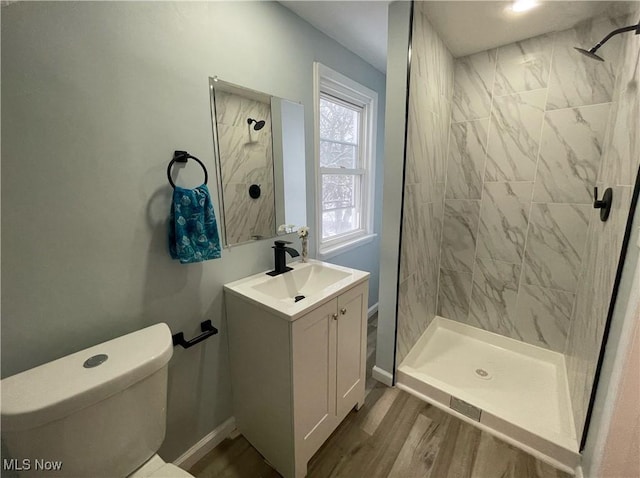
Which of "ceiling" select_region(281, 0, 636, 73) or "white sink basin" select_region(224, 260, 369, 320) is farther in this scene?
"ceiling" select_region(281, 0, 636, 73)

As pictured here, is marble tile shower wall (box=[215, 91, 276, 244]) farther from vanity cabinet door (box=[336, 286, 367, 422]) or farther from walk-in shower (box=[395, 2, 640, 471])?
walk-in shower (box=[395, 2, 640, 471])

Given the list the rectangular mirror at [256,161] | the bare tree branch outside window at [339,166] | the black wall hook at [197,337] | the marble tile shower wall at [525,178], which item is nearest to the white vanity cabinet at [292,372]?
the black wall hook at [197,337]

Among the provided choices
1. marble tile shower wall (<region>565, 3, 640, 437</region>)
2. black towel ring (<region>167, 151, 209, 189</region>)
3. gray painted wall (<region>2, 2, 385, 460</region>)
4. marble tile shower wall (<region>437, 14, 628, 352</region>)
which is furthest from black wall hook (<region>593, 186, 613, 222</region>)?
black towel ring (<region>167, 151, 209, 189</region>)

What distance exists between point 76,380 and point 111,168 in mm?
679

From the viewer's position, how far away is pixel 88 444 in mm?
774

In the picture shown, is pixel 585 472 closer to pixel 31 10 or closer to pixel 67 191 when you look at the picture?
pixel 67 191

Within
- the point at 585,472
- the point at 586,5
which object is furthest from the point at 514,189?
the point at 585,472

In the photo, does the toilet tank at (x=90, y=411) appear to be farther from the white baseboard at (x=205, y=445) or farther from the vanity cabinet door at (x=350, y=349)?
the vanity cabinet door at (x=350, y=349)

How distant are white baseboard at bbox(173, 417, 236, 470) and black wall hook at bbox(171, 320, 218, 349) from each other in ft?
1.90

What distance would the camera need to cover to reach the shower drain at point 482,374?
1904 mm

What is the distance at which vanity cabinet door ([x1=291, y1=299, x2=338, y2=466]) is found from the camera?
1122 millimetres

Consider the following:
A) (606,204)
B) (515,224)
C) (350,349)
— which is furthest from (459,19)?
(350,349)

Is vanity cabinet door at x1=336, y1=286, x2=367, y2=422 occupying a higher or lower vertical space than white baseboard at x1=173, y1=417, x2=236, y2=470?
higher

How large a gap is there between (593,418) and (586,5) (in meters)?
2.18
